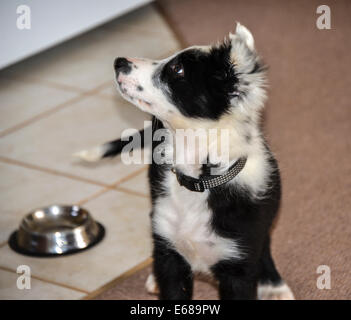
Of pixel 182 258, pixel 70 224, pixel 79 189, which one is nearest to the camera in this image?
pixel 182 258

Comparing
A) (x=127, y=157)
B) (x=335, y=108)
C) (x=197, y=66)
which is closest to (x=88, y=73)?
(x=127, y=157)

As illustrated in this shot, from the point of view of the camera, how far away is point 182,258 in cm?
200

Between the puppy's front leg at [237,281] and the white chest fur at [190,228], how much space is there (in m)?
0.03

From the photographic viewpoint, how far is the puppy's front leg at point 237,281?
190cm

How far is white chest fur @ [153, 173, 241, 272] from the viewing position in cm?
190

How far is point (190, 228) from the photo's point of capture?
1.92 m

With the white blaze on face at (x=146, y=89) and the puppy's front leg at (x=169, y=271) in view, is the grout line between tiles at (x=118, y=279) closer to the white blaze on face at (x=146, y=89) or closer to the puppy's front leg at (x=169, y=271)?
the puppy's front leg at (x=169, y=271)

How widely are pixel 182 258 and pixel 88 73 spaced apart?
6.46ft

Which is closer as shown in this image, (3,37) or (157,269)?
(157,269)

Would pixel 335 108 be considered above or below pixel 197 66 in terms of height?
below

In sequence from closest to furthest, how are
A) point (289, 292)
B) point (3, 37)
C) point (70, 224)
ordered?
1. point (289, 292)
2. point (70, 224)
3. point (3, 37)

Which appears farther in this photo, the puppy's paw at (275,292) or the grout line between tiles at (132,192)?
the grout line between tiles at (132,192)

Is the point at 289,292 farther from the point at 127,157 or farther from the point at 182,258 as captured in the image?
the point at 127,157

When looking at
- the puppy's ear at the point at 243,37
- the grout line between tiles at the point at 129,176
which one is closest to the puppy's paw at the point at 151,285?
the grout line between tiles at the point at 129,176
